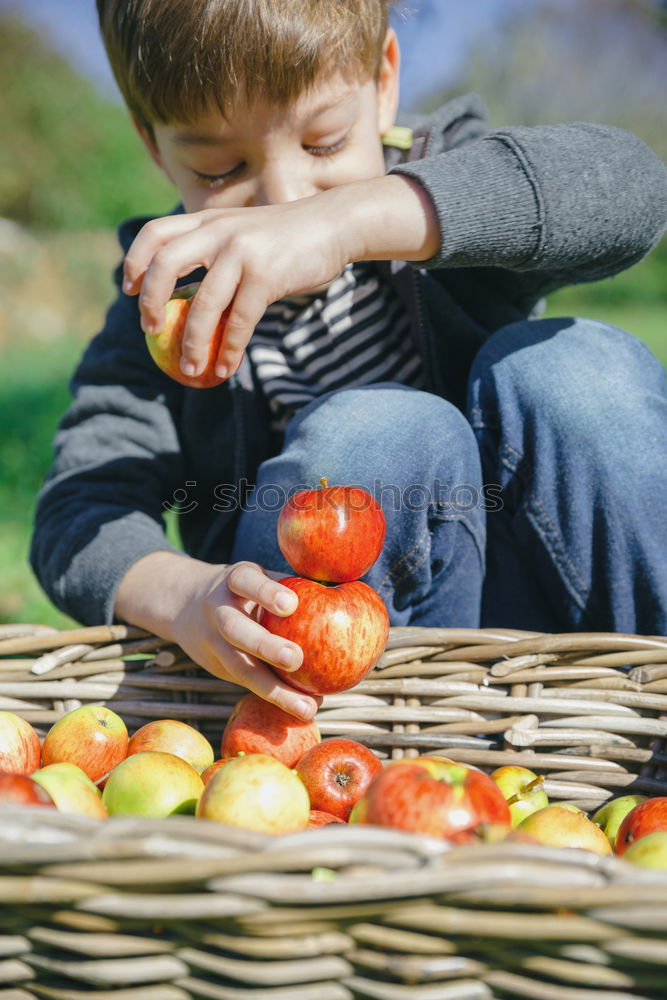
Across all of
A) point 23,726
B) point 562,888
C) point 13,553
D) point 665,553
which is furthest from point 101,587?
point 13,553

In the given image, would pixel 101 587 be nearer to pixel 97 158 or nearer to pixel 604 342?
pixel 604 342

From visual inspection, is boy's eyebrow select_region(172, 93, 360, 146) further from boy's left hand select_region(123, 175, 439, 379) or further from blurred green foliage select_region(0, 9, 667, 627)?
blurred green foliage select_region(0, 9, 667, 627)

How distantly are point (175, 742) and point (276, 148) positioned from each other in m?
0.92

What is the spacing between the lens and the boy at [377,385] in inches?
46.5

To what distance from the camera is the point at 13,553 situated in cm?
276

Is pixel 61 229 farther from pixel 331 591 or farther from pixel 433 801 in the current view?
pixel 433 801

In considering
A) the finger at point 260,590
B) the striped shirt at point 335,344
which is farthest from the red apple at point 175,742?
the striped shirt at point 335,344

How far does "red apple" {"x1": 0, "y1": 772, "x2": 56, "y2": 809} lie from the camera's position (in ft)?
3.04

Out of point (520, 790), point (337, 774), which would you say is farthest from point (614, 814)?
point (337, 774)

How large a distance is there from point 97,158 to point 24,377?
5.12m

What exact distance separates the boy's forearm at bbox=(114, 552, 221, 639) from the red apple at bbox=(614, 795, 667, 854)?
64cm

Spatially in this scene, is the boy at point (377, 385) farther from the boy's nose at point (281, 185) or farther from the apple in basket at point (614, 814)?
the apple in basket at point (614, 814)

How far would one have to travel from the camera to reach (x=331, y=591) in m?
1.19

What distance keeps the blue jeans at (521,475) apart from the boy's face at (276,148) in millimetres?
356
